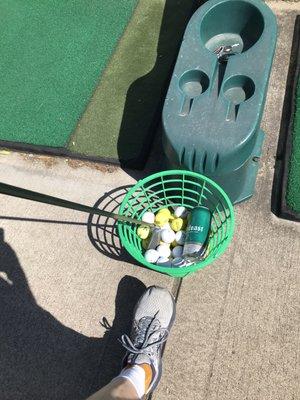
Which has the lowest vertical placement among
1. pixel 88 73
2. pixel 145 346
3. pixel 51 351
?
pixel 51 351

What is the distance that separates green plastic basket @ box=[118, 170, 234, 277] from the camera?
223 centimetres

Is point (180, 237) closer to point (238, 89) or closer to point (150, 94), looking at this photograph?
point (238, 89)

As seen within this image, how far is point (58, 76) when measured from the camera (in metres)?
3.44

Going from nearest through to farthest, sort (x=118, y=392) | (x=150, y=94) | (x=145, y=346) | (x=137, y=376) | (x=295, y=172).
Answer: (x=118, y=392) → (x=137, y=376) → (x=145, y=346) → (x=295, y=172) → (x=150, y=94)

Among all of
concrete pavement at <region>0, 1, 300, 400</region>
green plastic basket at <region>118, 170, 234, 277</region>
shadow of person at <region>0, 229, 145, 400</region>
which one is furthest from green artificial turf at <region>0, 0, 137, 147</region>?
shadow of person at <region>0, 229, 145, 400</region>

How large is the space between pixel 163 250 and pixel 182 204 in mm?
313

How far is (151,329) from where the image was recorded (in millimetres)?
2246

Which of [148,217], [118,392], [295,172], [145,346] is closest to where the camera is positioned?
[118,392]

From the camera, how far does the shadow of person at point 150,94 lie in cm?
296

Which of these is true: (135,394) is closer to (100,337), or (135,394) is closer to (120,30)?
(100,337)

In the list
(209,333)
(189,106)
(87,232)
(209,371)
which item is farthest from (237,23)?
(209,371)

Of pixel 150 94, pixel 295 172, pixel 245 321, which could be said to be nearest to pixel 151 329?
pixel 245 321

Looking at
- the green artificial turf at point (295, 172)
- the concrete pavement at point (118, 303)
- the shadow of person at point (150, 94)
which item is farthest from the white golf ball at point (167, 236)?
the green artificial turf at point (295, 172)

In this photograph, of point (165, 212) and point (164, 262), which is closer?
point (164, 262)
